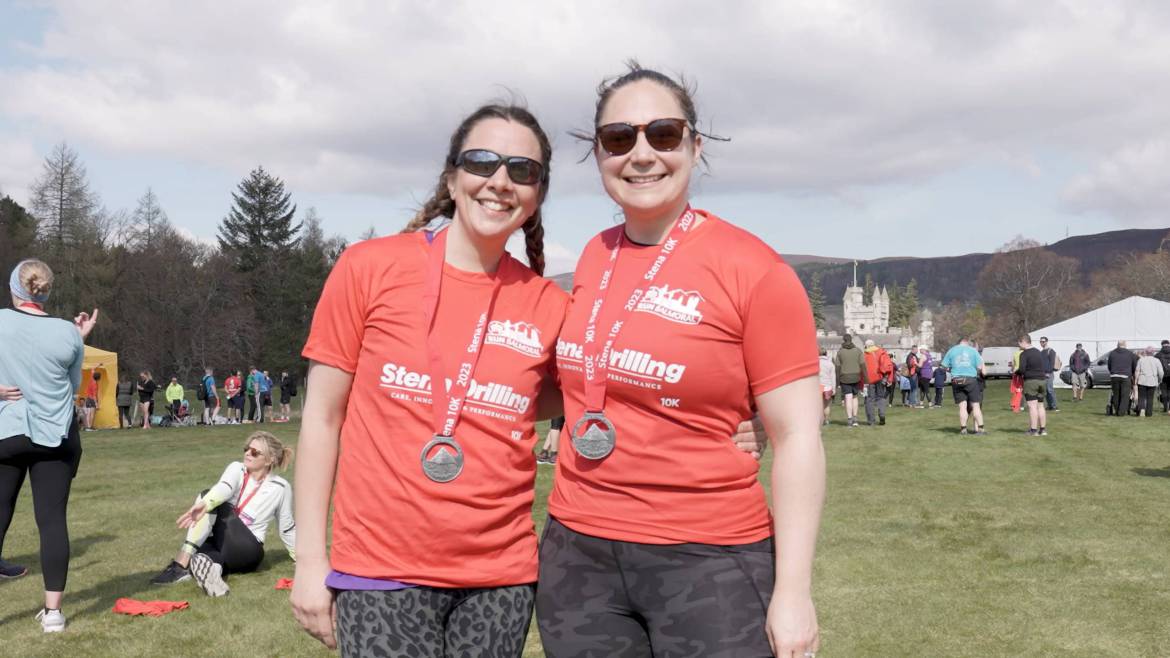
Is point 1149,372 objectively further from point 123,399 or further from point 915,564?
point 123,399

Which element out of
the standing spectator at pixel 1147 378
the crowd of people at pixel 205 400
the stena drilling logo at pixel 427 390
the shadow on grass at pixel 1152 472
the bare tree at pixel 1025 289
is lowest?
the crowd of people at pixel 205 400

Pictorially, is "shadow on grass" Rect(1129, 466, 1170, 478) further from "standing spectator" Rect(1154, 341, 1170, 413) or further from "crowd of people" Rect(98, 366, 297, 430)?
"crowd of people" Rect(98, 366, 297, 430)

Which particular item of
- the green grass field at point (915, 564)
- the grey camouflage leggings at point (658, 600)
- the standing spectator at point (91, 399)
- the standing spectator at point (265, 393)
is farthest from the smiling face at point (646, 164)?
the standing spectator at point (265, 393)

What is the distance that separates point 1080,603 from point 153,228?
67568 millimetres

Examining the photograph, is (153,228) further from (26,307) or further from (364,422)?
(364,422)

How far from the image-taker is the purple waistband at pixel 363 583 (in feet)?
7.87

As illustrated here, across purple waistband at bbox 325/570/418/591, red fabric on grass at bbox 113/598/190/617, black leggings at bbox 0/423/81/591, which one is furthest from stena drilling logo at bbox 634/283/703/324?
red fabric on grass at bbox 113/598/190/617

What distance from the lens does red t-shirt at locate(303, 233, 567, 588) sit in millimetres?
2412

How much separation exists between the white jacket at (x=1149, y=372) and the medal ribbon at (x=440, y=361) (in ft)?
81.2

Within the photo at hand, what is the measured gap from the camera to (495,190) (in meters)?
2.62

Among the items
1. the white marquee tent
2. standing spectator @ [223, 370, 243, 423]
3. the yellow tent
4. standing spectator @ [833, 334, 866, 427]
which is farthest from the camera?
the white marquee tent

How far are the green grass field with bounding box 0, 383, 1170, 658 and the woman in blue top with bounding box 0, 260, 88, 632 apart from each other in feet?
2.94

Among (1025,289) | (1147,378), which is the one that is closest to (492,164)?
(1147,378)

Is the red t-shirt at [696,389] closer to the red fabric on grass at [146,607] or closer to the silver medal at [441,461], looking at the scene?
the silver medal at [441,461]
